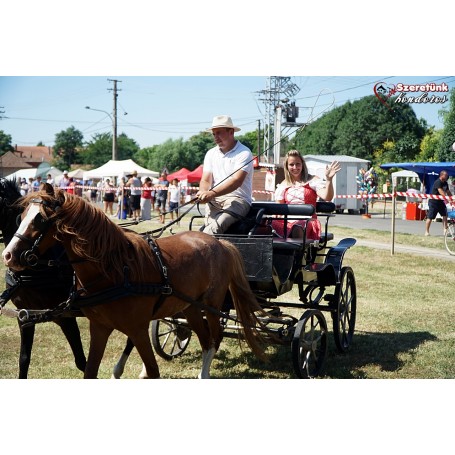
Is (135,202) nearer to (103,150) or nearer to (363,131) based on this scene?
(103,150)

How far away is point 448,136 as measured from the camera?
6.07 meters

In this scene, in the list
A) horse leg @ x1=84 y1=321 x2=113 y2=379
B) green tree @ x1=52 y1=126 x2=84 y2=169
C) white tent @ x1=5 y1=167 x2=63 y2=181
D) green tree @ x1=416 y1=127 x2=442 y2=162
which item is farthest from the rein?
green tree @ x1=52 y1=126 x2=84 y2=169

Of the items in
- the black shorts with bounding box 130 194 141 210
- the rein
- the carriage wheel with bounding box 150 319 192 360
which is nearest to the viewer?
the rein

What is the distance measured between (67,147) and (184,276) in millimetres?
9144

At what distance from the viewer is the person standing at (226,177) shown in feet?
15.7

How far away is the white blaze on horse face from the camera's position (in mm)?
3209

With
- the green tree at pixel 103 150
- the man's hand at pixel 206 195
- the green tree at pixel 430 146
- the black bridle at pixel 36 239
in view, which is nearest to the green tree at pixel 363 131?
the green tree at pixel 430 146

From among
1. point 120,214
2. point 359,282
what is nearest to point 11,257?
point 359,282

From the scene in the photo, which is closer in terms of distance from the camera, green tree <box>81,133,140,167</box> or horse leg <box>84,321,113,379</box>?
horse leg <box>84,321,113,379</box>

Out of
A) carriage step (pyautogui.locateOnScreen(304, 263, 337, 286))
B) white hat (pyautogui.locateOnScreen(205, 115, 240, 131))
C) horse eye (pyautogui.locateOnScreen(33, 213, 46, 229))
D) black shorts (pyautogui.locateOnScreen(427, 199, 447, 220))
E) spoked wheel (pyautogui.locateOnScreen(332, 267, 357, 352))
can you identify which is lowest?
spoked wheel (pyautogui.locateOnScreen(332, 267, 357, 352))

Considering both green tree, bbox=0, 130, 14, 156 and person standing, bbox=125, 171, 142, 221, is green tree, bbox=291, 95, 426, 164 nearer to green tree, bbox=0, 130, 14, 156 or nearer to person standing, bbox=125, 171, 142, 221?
green tree, bbox=0, 130, 14, 156

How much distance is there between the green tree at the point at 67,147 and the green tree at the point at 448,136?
244 inches

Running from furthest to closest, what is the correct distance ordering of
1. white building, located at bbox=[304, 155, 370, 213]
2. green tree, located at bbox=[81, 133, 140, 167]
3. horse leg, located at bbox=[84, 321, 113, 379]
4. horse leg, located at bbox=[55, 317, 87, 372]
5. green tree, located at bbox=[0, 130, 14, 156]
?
green tree, located at bbox=[81, 133, 140, 167] → white building, located at bbox=[304, 155, 370, 213] → green tree, located at bbox=[0, 130, 14, 156] → horse leg, located at bbox=[55, 317, 87, 372] → horse leg, located at bbox=[84, 321, 113, 379]

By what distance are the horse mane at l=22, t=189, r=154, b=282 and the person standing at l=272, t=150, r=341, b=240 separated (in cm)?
212
